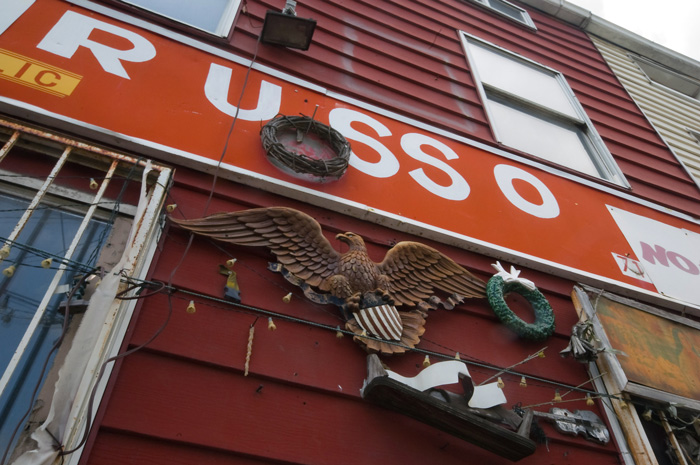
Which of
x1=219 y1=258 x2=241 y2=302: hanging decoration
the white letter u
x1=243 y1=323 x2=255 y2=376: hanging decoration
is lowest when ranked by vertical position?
x1=243 y1=323 x2=255 y2=376: hanging decoration

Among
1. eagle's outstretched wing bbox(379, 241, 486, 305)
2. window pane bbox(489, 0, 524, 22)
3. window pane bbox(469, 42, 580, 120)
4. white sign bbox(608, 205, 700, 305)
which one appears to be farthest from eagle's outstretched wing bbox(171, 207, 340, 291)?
window pane bbox(489, 0, 524, 22)

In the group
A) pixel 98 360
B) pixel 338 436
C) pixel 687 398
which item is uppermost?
pixel 687 398

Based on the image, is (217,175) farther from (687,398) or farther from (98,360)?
(687,398)

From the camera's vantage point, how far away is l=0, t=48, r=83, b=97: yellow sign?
2.33 meters

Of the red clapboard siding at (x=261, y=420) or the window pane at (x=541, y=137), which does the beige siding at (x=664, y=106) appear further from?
the red clapboard siding at (x=261, y=420)

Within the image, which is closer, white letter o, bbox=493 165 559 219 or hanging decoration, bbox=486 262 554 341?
hanging decoration, bbox=486 262 554 341

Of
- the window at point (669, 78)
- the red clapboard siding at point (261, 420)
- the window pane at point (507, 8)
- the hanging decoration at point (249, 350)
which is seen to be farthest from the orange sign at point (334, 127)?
the window at point (669, 78)

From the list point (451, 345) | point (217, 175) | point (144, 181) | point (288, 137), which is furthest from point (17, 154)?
point (451, 345)

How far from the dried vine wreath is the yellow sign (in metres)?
1.04

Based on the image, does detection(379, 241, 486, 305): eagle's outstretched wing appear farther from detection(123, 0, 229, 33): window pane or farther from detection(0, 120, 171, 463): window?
detection(123, 0, 229, 33): window pane

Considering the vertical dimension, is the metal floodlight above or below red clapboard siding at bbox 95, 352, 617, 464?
above

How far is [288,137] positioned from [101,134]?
1.03m

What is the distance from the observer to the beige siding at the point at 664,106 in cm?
538

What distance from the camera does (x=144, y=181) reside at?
202 centimetres
